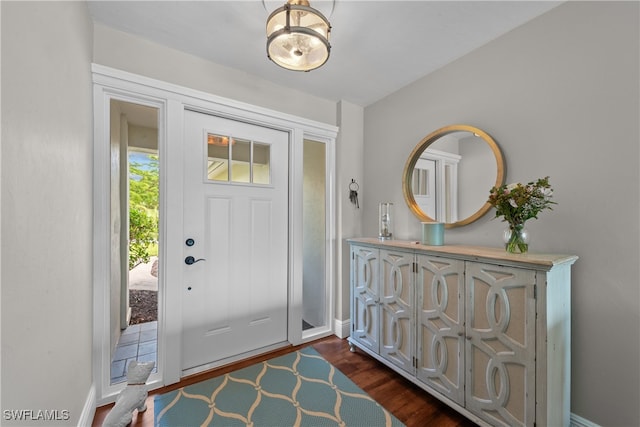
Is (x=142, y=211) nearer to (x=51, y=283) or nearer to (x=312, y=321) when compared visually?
(x=312, y=321)

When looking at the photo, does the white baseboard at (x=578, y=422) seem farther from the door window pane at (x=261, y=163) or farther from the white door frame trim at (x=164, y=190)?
the door window pane at (x=261, y=163)

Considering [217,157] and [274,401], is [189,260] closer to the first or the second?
[217,157]

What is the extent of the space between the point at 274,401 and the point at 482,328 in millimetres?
1384

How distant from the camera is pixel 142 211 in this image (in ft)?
14.4

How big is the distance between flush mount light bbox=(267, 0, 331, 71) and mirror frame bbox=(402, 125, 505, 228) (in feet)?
3.86

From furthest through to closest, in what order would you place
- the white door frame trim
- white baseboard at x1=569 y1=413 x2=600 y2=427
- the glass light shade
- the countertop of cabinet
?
the glass light shade < the white door frame trim < white baseboard at x1=569 y1=413 x2=600 y2=427 < the countertop of cabinet

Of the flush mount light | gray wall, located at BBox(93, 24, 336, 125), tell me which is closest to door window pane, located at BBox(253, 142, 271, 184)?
gray wall, located at BBox(93, 24, 336, 125)

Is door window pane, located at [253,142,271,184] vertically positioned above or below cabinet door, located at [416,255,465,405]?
above

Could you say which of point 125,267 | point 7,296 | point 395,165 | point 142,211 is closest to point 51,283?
point 7,296

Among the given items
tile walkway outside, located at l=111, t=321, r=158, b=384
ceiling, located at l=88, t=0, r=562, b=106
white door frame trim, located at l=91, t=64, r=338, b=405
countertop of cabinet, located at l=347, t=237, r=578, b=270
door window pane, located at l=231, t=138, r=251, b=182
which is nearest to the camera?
countertop of cabinet, located at l=347, t=237, r=578, b=270

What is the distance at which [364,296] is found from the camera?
230cm

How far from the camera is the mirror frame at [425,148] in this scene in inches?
69.7

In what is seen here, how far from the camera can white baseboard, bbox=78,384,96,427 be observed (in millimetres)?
1439

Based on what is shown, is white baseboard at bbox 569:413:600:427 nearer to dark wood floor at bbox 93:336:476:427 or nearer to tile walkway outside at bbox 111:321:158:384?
dark wood floor at bbox 93:336:476:427
